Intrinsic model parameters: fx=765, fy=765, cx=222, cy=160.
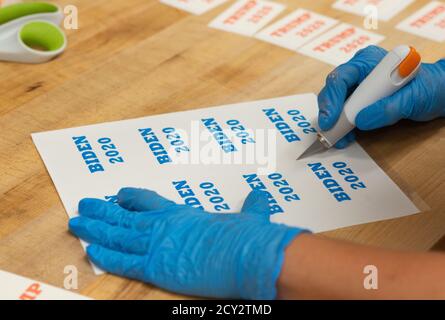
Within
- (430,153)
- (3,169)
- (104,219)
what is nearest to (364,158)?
→ (430,153)

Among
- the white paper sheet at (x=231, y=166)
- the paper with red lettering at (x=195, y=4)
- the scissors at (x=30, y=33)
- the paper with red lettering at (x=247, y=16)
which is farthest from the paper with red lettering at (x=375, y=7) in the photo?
the scissors at (x=30, y=33)

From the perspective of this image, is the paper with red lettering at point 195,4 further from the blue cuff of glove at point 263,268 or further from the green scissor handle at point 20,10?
the blue cuff of glove at point 263,268

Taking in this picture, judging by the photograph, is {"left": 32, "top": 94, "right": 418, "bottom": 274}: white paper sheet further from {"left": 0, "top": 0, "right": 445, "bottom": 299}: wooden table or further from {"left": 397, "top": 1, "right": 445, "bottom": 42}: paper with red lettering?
{"left": 397, "top": 1, "right": 445, "bottom": 42}: paper with red lettering

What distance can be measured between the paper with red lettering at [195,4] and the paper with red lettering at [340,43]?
0.73ft

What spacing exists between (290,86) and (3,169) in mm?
479

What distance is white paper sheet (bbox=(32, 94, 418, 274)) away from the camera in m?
0.99

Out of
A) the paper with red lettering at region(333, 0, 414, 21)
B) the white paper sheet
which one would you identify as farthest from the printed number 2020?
the paper with red lettering at region(333, 0, 414, 21)

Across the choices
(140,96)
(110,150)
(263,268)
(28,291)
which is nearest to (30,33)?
(140,96)

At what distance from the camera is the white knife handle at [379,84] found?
106 cm

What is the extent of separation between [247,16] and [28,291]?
0.78m

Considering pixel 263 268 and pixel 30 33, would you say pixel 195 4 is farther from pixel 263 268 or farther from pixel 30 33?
pixel 263 268

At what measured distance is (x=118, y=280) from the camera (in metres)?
0.87

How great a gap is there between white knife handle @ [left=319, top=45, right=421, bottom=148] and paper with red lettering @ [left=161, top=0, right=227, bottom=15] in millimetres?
480

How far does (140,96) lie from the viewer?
1.21m
